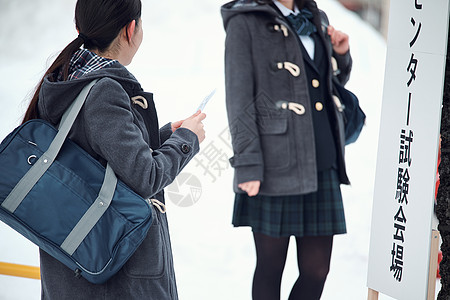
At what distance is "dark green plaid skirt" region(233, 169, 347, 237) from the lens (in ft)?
6.36

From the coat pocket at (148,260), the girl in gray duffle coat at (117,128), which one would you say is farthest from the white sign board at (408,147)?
the coat pocket at (148,260)

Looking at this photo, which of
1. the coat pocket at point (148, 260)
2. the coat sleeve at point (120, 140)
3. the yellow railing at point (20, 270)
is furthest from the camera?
the yellow railing at point (20, 270)

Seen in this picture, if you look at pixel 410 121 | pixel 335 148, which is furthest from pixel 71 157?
pixel 410 121

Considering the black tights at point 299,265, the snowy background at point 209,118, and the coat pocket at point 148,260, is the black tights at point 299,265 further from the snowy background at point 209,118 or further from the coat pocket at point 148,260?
the coat pocket at point 148,260

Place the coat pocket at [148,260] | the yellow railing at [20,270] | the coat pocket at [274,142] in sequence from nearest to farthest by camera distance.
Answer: the coat pocket at [148,260], the coat pocket at [274,142], the yellow railing at [20,270]

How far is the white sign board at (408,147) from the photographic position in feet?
5.86

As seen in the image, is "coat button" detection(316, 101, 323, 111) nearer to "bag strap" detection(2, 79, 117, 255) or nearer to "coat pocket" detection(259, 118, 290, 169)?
"coat pocket" detection(259, 118, 290, 169)

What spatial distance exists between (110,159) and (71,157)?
0.45 feet

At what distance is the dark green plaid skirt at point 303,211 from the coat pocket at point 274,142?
139 mm

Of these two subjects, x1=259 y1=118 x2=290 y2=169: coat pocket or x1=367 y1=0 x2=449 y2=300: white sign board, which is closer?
x1=367 y1=0 x2=449 y2=300: white sign board

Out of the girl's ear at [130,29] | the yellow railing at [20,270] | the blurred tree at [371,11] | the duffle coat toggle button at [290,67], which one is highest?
the blurred tree at [371,11]

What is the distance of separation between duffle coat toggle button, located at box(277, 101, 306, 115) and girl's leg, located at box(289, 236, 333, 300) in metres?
0.51

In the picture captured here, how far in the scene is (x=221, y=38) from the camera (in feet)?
6.77

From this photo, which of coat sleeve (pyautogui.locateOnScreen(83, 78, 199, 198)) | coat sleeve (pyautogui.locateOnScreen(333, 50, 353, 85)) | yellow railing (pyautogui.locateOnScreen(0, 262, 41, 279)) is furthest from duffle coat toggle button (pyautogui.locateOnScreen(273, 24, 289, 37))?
yellow railing (pyautogui.locateOnScreen(0, 262, 41, 279))
